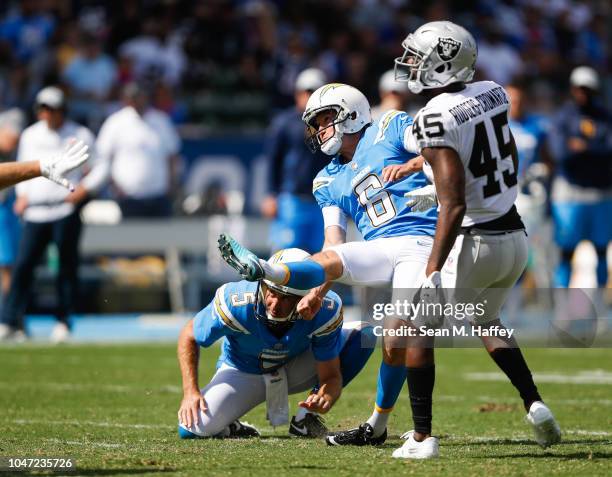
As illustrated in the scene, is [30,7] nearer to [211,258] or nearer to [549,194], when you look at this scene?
[211,258]

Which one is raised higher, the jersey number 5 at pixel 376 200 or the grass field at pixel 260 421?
the jersey number 5 at pixel 376 200

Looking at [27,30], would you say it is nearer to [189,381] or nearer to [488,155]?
[189,381]

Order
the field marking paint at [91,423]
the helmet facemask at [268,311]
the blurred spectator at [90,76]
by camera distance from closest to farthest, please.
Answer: the helmet facemask at [268,311] → the field marking paint at [91,423] → the blurred spectator at [90,76]

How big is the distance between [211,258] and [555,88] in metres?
5.72

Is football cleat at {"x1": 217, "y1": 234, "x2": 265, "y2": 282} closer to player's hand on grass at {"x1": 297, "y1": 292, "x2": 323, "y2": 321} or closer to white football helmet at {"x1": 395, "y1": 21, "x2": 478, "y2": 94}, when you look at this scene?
player's hand on grass at {"x1": 297, "y1": 292, "x2": 323, "y2": 321}

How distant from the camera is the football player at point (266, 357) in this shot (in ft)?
19.7

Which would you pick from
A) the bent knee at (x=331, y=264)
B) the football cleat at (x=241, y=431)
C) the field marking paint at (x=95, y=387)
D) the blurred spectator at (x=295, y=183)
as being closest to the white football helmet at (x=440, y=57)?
the bent knee at (x=331, y=264)

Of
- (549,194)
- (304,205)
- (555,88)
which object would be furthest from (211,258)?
(555,88)

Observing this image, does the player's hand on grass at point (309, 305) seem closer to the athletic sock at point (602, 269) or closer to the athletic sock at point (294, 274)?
the athletic sock at point (294, 274)

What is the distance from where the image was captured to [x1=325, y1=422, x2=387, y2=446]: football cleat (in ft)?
19.4

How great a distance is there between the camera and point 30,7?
15.8 m

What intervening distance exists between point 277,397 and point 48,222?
17.5 ft

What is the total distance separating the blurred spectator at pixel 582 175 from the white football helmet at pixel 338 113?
19.2 ft

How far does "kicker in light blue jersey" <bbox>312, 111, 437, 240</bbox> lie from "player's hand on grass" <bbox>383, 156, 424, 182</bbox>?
0.72 feet
